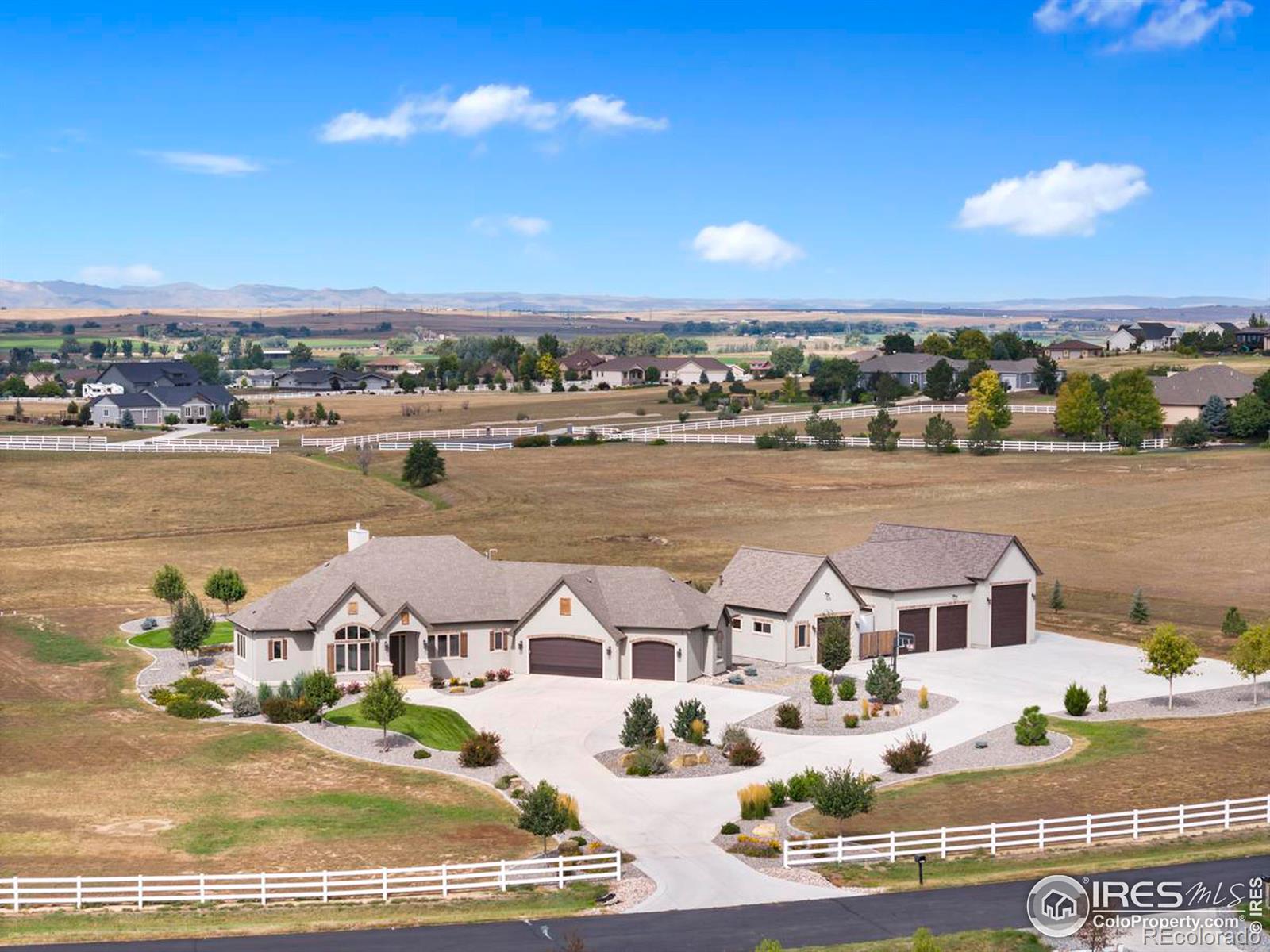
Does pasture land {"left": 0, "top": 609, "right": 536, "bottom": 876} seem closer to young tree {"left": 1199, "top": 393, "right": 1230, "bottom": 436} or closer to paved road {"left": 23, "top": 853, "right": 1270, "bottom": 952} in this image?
paved road {"left": 23, "top": 853, "right": 1270, "bottom": 952}

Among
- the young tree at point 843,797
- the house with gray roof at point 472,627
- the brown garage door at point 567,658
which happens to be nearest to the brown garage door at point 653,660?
the house with gray roof at point 472,627

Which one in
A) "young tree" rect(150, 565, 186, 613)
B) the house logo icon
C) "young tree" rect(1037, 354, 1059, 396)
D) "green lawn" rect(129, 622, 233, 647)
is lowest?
"green lawn" rect(129, 622, 233, 647)

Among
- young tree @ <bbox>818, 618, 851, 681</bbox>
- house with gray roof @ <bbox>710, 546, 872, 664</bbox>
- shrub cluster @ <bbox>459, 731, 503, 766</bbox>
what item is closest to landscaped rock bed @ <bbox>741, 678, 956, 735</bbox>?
young tree @ <bbox>818, 618, 851, 681</bbox>

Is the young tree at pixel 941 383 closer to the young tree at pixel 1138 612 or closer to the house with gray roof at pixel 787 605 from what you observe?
the young tree at pixel 1138 612

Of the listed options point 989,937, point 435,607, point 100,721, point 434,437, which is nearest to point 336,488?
point 434,437

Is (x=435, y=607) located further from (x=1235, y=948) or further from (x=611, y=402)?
(x=611, y=402)
